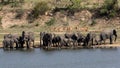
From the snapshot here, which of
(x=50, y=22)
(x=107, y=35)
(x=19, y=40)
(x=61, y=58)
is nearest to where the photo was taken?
(x=61, y=58)

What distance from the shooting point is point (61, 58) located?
144ft

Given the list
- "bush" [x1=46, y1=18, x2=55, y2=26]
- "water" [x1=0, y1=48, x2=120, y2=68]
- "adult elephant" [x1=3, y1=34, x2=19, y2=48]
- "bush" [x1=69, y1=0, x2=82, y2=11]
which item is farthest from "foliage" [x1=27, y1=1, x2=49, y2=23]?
"water" [x1=0, y1=48, x2=120, y2=68]

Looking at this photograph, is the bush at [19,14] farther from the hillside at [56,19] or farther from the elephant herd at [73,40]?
the elephant herd at [73,40]

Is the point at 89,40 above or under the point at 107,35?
under

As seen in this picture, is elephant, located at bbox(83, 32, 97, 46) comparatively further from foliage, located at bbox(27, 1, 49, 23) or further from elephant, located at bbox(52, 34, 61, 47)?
foliage, located at bbox(27, 1, 49, 23)

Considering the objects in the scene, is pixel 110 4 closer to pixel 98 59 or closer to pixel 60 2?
pixel 60 2

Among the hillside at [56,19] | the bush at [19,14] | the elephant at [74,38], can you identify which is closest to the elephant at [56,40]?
the elephant at [74,38]

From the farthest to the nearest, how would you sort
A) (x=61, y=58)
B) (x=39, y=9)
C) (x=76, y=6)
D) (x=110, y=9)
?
(x=39, y=9) → (x=76, y=6) → (x=110, y=9) → (x=61, y=58)

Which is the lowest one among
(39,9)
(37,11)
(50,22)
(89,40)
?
(89,40)

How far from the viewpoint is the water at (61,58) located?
40.7 metres

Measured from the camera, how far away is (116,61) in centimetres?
4212

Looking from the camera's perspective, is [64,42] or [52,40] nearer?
[64,42]

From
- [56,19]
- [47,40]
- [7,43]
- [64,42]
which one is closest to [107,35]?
[64,42]

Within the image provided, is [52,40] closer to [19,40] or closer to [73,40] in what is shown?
[73,40]
